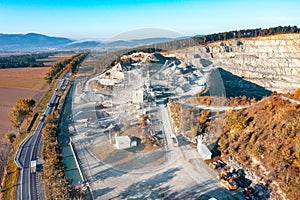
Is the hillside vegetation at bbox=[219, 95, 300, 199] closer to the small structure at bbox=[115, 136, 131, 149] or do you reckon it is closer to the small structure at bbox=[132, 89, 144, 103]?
the small structure at bbox=[115, 136, 131, 149]

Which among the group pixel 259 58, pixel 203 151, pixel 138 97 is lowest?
pixel 203 151

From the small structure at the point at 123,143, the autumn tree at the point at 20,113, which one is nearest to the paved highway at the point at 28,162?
the autumn tree at the point at 20,113

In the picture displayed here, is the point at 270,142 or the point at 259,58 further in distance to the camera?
the point at 259,58

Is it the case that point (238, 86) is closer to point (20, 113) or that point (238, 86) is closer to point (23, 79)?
point (20, 113)

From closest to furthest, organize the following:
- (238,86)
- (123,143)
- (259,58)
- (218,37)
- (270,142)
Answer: (270,142)
(123,143)
(238,86)
(259,58)
(218,37)

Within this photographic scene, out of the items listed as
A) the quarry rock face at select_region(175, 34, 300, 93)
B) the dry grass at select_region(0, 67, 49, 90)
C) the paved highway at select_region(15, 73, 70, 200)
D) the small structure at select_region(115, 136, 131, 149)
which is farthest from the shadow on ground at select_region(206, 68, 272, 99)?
the dry grass at select_region(0, 67, 49, 90)

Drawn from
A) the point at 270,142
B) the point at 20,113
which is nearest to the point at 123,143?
the point at 270,142
